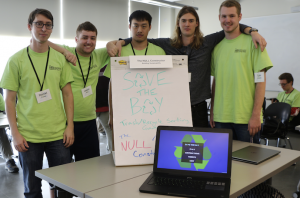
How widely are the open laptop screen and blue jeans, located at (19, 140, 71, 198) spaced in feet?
2.80

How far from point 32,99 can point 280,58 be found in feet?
20.3

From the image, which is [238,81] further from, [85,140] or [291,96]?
[291,96]

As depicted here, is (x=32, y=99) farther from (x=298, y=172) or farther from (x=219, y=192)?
(x=298, y=172)

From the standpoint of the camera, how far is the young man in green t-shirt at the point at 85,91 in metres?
2.38

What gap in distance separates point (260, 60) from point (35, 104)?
1.71m

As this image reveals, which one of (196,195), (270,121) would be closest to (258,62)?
(196,195)

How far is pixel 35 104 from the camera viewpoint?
6.41 ft

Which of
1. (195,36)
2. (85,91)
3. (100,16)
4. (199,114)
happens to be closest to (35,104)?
(85,91)

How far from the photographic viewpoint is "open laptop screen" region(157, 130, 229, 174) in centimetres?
152

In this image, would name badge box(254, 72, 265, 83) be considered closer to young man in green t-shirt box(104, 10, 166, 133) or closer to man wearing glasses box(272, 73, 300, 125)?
young man in green t-shirt box(104, 10, 166, 133)

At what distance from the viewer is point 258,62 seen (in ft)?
7.17

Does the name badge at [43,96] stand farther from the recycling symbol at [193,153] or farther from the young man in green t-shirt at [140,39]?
the recycling symbol at [193,153]

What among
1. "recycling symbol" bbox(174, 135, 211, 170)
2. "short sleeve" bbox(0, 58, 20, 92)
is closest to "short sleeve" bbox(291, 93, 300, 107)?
"recycling symbol" bbox(174, 135, 211, 170)

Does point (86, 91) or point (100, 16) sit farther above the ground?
point (100, 16)
